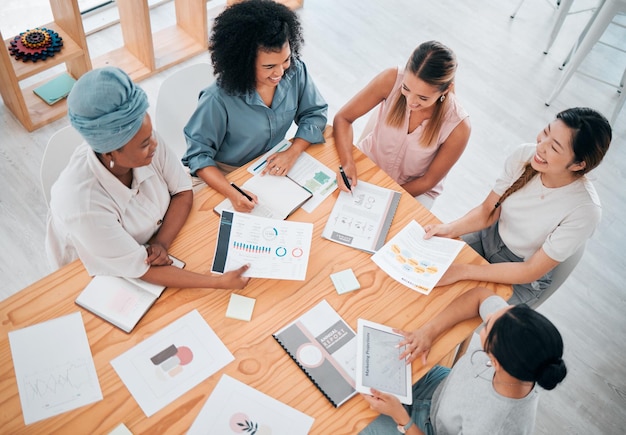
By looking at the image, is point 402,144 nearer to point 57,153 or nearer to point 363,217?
point 363,217

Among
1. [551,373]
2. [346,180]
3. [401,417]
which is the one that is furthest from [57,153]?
[551,373]

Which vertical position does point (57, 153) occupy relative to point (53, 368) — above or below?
above

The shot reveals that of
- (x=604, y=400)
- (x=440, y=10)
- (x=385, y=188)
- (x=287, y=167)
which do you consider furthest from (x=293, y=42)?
(x=440, y=10)

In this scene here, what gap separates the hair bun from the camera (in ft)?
4.33

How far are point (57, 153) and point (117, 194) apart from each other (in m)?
0.50

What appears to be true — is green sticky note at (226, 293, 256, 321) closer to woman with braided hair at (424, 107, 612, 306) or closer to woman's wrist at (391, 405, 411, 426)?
woman's wrist at (391, 405, 411, 426)

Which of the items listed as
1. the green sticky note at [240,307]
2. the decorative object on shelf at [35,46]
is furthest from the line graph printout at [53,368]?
the decorative object on shelf at [35,46]

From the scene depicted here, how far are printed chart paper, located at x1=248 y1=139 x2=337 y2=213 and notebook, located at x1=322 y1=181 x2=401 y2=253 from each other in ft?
0.21

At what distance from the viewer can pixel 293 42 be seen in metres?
2.01

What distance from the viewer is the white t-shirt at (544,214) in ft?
5.98

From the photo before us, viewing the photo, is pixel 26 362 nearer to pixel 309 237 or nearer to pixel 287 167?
pixel 309 237

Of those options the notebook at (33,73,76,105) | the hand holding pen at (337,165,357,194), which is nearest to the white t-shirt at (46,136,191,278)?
the hand holding pen at (337,165,357,194)

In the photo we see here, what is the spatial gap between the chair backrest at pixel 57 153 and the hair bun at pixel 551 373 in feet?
5.49

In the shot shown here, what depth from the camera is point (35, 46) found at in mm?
2930
